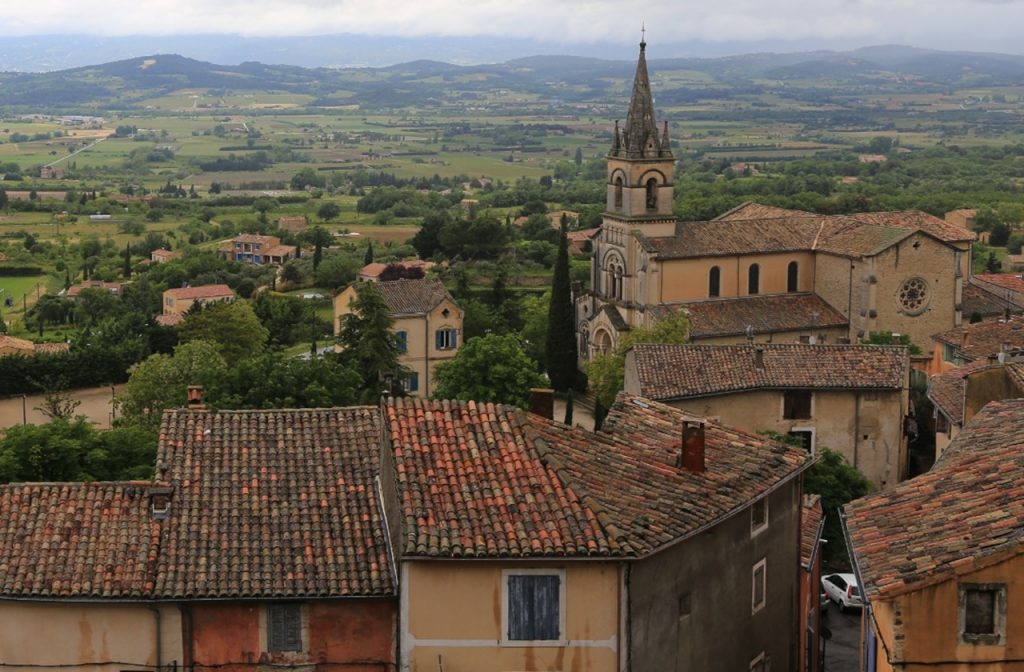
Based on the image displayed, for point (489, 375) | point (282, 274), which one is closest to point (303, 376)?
point (489, 375)

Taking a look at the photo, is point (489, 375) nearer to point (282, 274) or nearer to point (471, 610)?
point (471, 610)

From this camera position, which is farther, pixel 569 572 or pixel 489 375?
pixel 489 375

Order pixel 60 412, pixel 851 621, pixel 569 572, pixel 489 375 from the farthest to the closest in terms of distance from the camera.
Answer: pixel 60 412 < pixel 489 375 < pixel 851 621 < pixel 569 572

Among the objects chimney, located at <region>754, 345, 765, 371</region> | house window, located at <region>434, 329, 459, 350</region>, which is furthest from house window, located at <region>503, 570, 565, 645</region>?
house window, located at <region>434, 329, 459, 350</region>

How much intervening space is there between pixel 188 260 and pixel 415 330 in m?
43.6

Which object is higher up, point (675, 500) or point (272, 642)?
point (675, 500)

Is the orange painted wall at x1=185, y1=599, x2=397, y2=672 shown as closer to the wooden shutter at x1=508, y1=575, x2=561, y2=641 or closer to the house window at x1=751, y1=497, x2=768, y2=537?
the wooden shutter at x1=508, y1=575, x2=561, y2=641

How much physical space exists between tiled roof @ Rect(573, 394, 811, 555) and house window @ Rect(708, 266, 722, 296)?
3755cm

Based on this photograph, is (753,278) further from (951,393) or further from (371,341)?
(951,393)

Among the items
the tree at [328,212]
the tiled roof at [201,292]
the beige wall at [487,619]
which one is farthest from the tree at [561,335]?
the tree at [328,212]

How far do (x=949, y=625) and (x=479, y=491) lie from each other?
5.79 meters

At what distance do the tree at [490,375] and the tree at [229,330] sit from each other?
18.2 m

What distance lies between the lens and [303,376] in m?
40.7

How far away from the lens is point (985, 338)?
43656 mm
